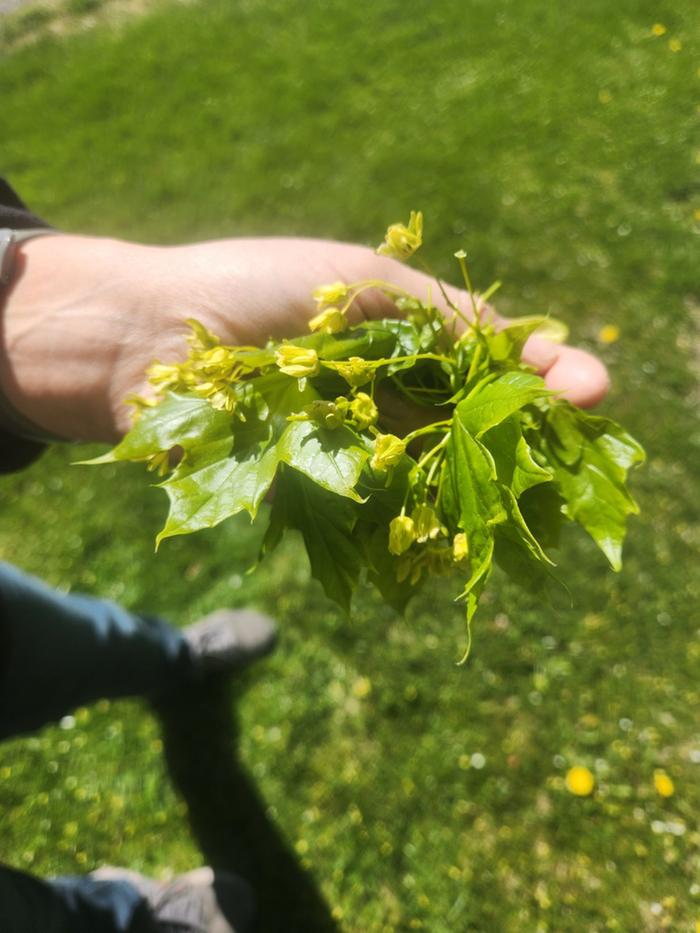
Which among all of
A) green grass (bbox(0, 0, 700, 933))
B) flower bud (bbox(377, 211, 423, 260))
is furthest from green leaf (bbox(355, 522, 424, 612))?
green grass (bbox(0, 0, 700, 933))

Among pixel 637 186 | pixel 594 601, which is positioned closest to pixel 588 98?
pixel 637 186

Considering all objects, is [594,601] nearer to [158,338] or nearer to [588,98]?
[158,338]

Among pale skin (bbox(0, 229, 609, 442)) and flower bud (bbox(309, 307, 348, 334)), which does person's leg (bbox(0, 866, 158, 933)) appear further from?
flower bud (bbox(309, 307, 348, 334))

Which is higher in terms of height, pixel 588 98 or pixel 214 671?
pixel 588 98

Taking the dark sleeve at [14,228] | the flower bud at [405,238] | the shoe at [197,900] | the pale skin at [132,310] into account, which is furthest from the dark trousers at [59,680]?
the flower bud at [405,238]

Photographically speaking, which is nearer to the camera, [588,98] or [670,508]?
[670,508]

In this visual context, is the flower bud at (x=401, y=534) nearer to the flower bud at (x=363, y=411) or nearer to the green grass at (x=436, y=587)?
the flower bud at (x=363, y=411)
